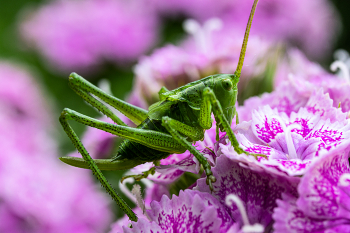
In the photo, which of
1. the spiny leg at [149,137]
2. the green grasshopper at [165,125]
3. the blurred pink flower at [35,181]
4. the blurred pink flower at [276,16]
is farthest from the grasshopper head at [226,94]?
the blurred pink flower at [276,16]

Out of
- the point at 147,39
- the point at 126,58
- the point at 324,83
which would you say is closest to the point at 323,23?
the point at 147,39

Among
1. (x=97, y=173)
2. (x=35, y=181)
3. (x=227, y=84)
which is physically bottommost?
(x=35, y=181)

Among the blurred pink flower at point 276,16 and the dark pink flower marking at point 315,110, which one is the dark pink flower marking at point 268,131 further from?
the blurred pink flower at point 276,16

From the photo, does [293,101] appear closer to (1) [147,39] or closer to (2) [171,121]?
(2) [171,121]

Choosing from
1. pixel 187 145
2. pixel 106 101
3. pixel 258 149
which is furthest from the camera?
pixel 106 101

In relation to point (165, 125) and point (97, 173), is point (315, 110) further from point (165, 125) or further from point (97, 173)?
point (97, 173)

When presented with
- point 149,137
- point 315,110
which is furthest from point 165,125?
point 315,110
